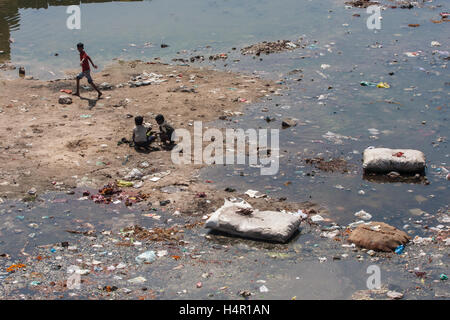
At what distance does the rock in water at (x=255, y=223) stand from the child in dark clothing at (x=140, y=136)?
2.36 metres

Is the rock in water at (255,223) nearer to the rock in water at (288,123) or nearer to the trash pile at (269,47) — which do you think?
the rock in water at (288,123)

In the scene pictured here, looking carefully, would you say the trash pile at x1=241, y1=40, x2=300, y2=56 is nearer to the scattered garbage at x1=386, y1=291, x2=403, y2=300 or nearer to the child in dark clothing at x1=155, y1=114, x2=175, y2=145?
the child in dark clothing at x1=155, y1=114, x2=175, y2=145

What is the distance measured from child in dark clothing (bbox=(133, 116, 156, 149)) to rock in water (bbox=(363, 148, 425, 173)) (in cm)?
315

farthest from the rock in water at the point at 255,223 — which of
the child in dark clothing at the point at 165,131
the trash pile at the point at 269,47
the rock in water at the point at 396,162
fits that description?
the trash pile at the point at 269,47

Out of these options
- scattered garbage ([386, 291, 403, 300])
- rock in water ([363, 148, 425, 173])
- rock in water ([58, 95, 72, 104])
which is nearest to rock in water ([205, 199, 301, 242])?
scattered garbage ([386, 291, 403, 300])

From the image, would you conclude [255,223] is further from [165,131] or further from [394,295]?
[165,131]

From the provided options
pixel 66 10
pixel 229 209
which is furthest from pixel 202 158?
pixel 66 10

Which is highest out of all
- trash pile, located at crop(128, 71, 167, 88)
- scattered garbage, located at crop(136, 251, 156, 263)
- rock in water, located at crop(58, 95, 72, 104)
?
trash pile, located at crop(128, 71, 167, 88)

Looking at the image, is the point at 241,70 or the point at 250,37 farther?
the point at 250,37

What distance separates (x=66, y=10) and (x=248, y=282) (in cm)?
1305

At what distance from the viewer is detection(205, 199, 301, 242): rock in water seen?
600 centimetres

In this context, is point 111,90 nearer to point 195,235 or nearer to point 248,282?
point 195,235
